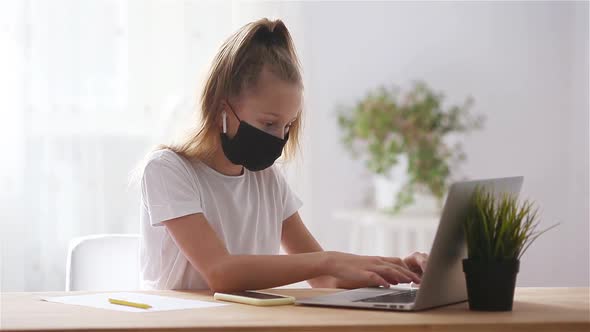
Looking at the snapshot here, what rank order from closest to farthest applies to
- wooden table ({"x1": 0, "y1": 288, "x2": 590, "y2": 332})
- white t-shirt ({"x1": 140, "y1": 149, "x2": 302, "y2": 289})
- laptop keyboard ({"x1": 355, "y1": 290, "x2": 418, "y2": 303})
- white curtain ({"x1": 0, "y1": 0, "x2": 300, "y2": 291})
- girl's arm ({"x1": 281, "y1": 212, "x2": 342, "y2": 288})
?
1. wooden table ({"x1": 0, "y1": 288, "x2": 590, "y2": 332})
2. laptop keyboard ({"x1": 355, "y1": 290, "x2": 418, "y2": 303})
3. white t-shirt ({"x1": 140, "y1": 149, "x2": 302, "y2": 289})
4. girl's arm ({"x1": 281, "y1": 212, "x2": 342, "y2": 288})
5. white curtain ({"x1": 0, "y1": 0, "x2": 300, "y2": 291})

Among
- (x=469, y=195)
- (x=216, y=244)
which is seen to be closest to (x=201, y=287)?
(x=216, y=244)

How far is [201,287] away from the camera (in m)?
1.63

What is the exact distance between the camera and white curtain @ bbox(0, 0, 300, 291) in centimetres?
309

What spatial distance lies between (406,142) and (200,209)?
1843mm

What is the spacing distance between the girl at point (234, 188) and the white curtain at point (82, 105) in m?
1.49

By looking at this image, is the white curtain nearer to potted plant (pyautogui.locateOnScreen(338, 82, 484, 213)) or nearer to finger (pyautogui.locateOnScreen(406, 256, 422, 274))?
potted plant (pyautogui.locateOnScreen(338, 82, 484, 213))

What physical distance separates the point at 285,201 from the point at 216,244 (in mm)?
416

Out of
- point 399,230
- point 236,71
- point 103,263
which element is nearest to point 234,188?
point 236,71

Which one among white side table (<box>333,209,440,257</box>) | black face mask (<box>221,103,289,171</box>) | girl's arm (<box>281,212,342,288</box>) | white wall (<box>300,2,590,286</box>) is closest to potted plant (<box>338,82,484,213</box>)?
white side table (<box>333,209,440,257</box>)

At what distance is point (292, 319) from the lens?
1099 millimetres

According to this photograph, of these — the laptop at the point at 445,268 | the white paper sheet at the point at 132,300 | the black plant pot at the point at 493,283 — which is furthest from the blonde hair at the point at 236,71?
the black plant pot at the point at 493,283

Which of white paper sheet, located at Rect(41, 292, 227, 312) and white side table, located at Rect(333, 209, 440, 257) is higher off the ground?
white side table, located at Rect(333, 209, 440, 257)

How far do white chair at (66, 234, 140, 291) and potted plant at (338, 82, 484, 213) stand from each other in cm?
146

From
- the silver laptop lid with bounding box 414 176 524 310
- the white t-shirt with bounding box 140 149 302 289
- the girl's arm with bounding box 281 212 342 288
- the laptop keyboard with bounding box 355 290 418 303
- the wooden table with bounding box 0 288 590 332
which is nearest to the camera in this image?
the wooden table with bounding box 0 288 590 332
